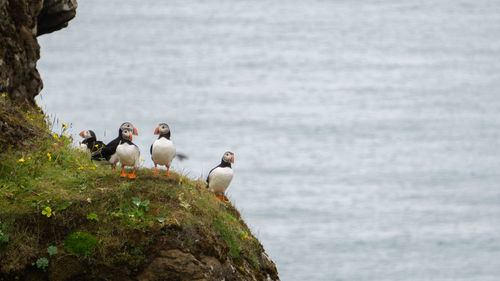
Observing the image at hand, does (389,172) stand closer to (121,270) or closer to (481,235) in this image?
(481,235)

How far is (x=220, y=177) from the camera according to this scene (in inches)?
683

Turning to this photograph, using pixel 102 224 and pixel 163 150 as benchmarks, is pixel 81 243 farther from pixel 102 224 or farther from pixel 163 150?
pixel 163 150

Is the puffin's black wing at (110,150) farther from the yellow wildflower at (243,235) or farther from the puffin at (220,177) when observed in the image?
the yellow wildflower at (243,235)

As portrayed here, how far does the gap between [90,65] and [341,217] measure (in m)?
83.3

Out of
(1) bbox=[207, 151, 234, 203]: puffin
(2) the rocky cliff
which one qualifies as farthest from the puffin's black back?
(1) bbox=[207, 151, 234, 203]: puffin

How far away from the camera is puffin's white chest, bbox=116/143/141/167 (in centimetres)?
1538

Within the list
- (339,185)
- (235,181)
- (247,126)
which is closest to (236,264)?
(235,181)

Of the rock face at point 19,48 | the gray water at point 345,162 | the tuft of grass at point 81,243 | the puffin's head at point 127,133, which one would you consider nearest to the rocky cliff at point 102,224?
the tuft of grass at point 81,243

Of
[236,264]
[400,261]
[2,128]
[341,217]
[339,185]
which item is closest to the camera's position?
[236,264]

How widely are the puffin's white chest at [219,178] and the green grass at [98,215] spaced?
564 millimetres

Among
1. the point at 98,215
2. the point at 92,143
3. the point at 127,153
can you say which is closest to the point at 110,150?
the point at 127,153

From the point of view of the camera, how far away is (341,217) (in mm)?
133125

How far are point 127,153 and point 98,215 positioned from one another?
1.38m

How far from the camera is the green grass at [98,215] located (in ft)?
46.5
